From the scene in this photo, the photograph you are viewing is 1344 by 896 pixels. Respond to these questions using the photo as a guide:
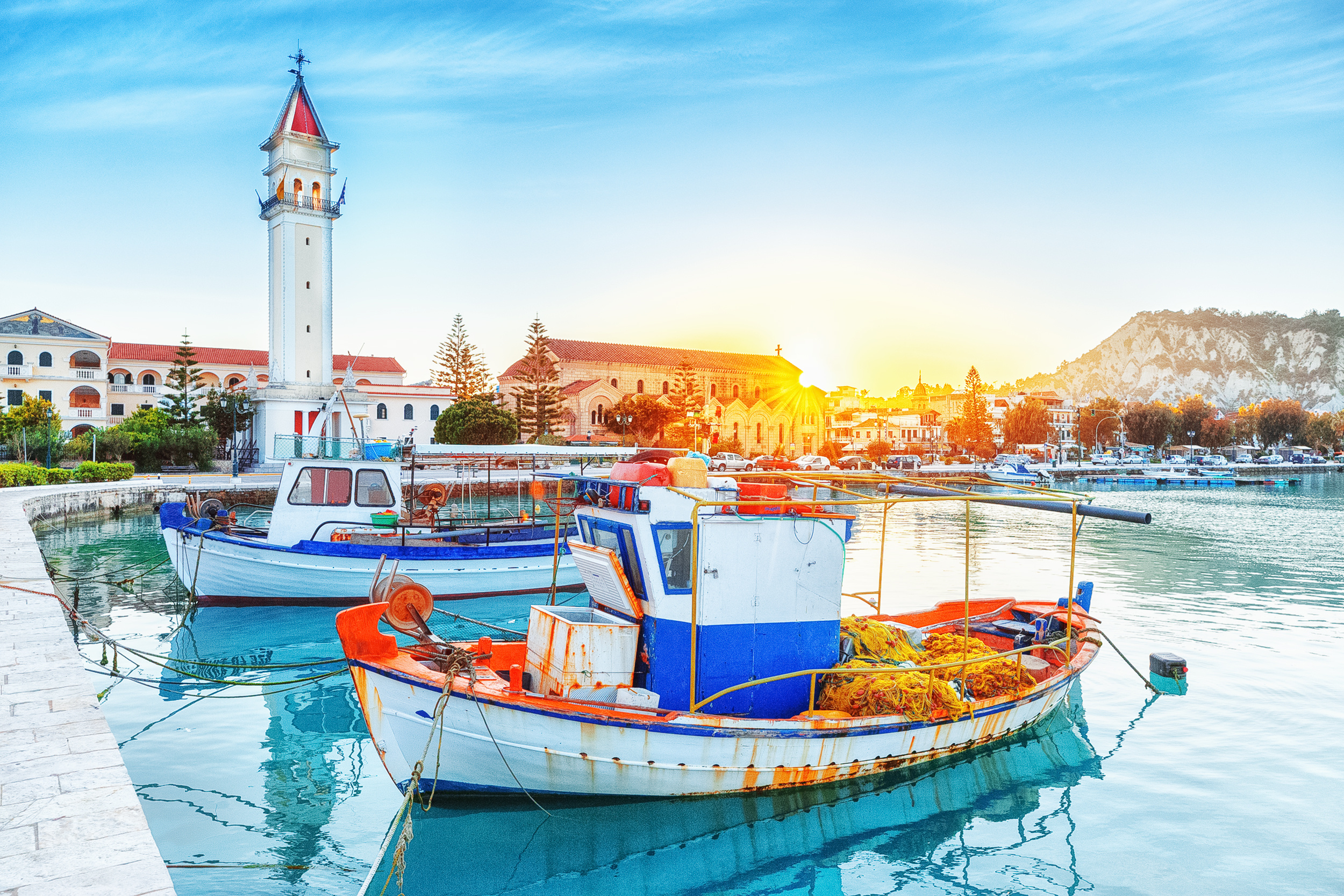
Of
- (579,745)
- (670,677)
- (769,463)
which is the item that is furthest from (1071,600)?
(769,463)

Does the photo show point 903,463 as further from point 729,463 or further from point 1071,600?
point 1071,600

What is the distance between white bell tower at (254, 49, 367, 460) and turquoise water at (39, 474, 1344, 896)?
33438mm

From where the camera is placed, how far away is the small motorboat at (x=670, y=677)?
6.97m

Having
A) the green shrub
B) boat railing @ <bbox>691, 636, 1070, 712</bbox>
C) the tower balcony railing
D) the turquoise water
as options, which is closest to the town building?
the tower balcony railing

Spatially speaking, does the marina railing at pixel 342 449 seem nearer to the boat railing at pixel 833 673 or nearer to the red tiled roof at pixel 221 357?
the boat railing at pixel 833 673

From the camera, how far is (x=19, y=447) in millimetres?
37812

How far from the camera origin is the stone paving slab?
4.42 m

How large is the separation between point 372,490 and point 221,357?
182ft

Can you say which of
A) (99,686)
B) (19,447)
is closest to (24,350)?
(19,447)

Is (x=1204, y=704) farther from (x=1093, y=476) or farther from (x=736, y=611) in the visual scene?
(x=1093, y=476)

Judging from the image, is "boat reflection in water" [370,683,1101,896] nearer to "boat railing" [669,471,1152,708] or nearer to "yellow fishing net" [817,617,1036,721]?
"yellow fishing net" [817,617,1036,721]

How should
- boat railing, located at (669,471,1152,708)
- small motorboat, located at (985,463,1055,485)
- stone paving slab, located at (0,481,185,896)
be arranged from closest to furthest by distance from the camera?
stone paving slab, located at (0,481,185,896) → boat railing, located at (669,471,1152,708) → small motorboat, located at (985,463,1055,485)

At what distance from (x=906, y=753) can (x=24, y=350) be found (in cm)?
6204

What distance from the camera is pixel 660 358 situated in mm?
75375
